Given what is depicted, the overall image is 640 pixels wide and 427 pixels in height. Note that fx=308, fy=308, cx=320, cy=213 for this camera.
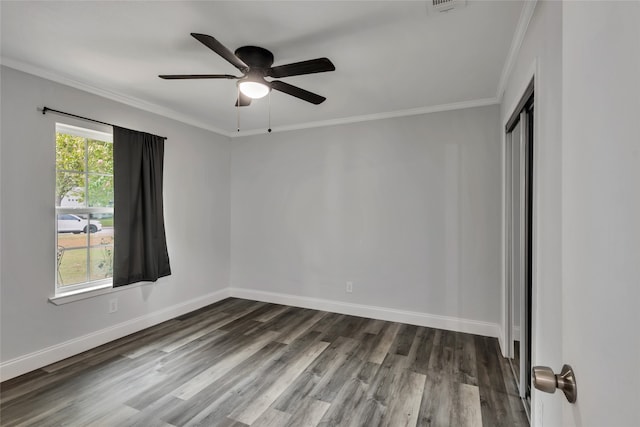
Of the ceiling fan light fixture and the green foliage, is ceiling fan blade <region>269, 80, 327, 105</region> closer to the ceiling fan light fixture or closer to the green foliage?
the ceiling fan light fixture

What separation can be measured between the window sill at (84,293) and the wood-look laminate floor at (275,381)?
525mm

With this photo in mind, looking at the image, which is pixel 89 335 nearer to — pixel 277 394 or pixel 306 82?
pixel 277 394

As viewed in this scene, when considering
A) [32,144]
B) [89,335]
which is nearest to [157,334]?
[89,335]

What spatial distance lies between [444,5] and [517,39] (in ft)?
2.26

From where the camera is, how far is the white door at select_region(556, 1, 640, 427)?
43 cm

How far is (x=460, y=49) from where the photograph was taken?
227 cm

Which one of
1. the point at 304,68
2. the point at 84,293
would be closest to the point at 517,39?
the point at 304,68

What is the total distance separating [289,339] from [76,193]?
256 centimetres

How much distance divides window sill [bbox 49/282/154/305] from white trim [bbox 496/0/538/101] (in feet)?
13.5

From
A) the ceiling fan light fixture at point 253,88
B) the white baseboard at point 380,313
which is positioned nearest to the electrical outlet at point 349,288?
the white baseboard at point 380,313

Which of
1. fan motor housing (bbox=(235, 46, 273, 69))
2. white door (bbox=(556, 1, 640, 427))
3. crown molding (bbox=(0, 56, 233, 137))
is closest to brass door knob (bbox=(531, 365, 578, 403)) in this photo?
white door (bbox=(556, 1, 640, 427))

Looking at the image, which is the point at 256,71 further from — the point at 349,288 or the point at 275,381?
the point at 349,288

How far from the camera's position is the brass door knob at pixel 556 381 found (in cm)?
64

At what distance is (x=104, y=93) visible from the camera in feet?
10.1
